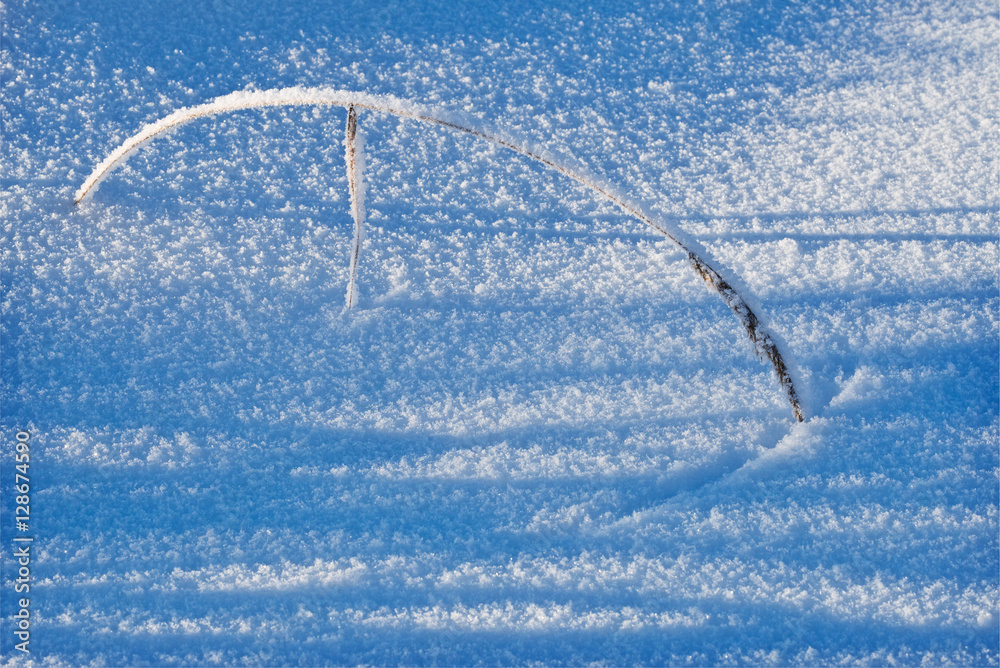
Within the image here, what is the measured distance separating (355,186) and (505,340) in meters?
0.25

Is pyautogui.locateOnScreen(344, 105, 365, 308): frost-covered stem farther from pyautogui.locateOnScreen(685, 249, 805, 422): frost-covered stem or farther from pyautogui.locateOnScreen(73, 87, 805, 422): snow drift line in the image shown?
pyautogui.locateOnScreen(685, 249, 805, 422): frost-covered stem

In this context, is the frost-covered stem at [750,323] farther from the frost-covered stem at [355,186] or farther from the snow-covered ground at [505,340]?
the frost-covered stem at [355,186]

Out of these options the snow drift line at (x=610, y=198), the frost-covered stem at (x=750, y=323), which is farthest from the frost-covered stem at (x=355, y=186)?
the frost-covered stem at (x=750, y=323)

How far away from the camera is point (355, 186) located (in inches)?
29.7

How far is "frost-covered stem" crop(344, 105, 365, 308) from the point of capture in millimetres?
749

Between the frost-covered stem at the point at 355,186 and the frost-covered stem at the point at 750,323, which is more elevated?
the frost-covered stem at the point at 355,186

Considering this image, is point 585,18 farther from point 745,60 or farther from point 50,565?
point 50,565

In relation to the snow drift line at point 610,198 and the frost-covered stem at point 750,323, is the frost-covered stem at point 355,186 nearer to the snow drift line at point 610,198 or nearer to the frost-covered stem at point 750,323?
the snow drift line at point 610,198

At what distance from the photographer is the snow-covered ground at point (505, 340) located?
703 millimetres

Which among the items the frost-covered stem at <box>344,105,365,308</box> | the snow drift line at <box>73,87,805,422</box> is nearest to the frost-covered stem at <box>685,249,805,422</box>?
the snow drift line at <box>73,87,805,422</box>

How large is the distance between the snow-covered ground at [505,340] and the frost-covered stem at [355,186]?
16mm

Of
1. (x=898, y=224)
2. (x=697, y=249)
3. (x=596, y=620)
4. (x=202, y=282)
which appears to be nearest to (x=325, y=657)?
(x=596, y=620)

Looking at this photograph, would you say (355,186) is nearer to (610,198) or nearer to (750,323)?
(610,198)

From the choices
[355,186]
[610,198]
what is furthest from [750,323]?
[355,186]
